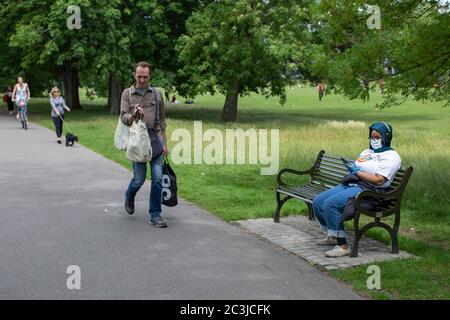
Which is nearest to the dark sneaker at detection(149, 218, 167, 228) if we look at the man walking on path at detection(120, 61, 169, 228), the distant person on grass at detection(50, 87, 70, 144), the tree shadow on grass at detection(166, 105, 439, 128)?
the man walking on path at detection(120, 61, 169, 228)

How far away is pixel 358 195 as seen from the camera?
6.06 meters

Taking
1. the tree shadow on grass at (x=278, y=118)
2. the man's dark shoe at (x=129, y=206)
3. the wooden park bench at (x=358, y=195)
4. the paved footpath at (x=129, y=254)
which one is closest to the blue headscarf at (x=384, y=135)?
the wooden park bench at (x=358, y=195)

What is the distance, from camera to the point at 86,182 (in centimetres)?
1058

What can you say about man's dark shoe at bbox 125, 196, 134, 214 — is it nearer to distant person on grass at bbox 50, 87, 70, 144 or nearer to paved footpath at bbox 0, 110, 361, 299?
paved footpath at bbox 0, 110, 361, 299

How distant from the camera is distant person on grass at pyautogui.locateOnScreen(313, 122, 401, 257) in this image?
621cm

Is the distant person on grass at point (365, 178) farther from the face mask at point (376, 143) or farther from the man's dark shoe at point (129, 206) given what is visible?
the man's dark shoe at point (129, 206)

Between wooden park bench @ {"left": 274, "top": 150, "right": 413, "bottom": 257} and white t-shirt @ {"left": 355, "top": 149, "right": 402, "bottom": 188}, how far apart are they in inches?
4.2

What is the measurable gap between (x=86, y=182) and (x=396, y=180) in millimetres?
5930

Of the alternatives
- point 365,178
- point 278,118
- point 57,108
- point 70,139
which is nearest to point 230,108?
point 278,118

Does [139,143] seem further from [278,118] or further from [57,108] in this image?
[278,118]

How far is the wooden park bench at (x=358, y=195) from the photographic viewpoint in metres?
6.12

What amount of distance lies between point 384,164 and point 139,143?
9.06 ft
